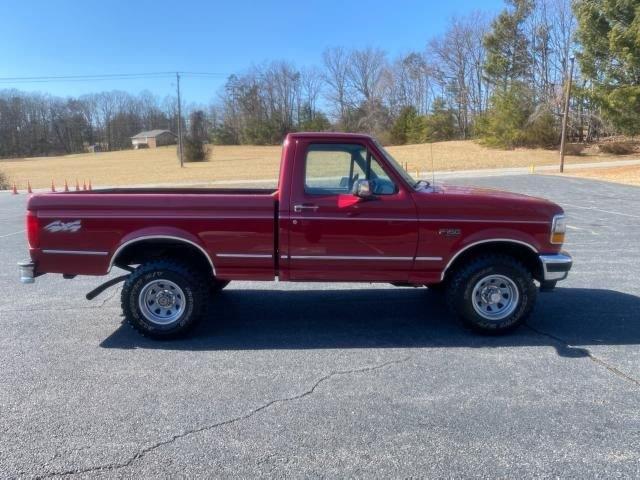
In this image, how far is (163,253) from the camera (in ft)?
16.8

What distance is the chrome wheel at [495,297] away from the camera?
15.9 feet

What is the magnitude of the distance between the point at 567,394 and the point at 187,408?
282 centimetres

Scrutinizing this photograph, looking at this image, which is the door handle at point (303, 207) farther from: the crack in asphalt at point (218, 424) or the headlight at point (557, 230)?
the headlight at point (557, 230)

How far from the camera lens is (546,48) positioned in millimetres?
64312

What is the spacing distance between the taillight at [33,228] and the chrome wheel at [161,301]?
1.13m

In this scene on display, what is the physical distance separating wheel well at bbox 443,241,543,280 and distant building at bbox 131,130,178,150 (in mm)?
122292

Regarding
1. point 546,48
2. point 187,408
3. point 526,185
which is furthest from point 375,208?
point 546,48

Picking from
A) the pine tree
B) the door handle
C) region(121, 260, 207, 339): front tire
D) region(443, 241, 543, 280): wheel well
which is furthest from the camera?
the pine tree

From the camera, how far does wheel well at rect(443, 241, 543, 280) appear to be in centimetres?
489

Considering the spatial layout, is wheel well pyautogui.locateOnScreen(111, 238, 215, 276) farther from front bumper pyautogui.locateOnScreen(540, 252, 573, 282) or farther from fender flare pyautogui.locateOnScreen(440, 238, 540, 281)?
front bumper pyautogui.locateOnScreen(540, 252, 573, 282)

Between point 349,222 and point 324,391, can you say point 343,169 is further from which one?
point 324,391

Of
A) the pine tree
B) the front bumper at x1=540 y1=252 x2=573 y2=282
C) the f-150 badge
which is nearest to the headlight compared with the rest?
the front bumper at x1=540 y1=252 x2=573 y2=282

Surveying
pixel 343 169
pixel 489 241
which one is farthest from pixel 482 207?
pixel 343 169

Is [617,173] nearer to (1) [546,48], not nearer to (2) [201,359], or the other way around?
(2) [201,359]
